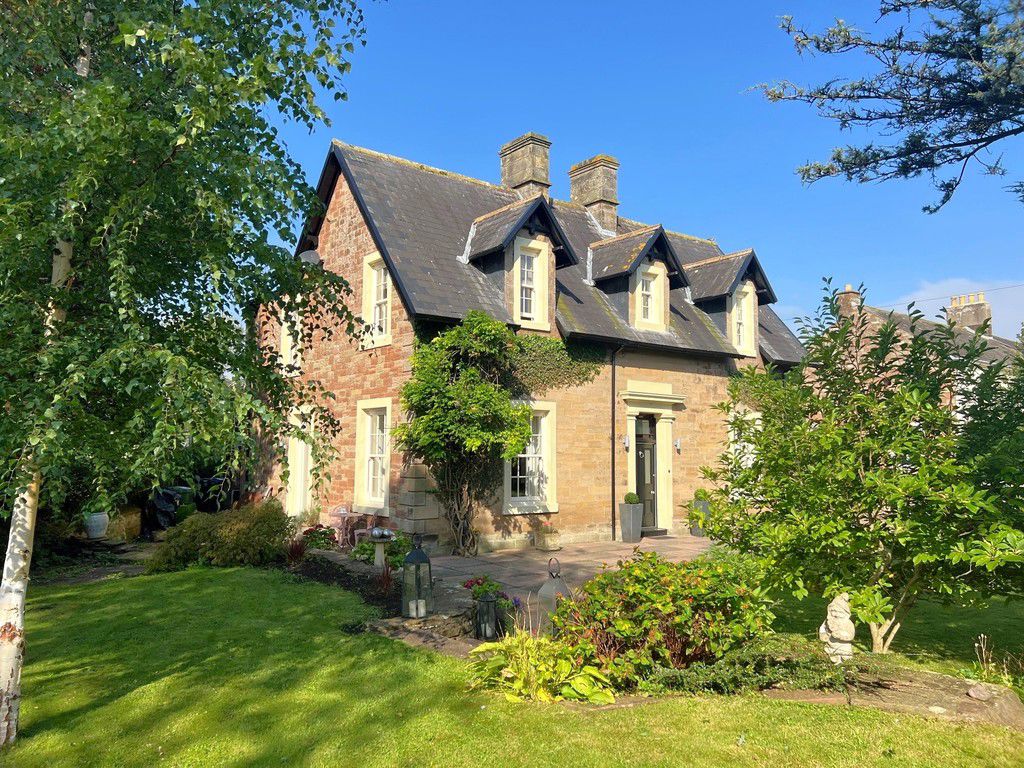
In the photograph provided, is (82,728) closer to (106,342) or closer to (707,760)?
(106,342)

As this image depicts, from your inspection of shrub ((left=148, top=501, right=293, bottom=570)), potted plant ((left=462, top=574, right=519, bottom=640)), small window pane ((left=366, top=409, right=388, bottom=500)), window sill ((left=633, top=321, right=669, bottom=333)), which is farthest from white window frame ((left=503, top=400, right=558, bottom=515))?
potted plant ((left=462, top=574, right=519, bottom=640))

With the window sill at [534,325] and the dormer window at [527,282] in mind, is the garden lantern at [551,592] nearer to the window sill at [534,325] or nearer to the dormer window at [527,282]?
the window sill at [534,325]

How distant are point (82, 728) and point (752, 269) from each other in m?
18.5

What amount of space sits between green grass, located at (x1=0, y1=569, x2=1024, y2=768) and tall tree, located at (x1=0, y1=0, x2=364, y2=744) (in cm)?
90

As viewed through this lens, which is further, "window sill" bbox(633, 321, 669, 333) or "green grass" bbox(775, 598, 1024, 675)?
"window sill" bbox(633, 321, 669, 333)

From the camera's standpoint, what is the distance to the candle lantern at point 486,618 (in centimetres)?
776

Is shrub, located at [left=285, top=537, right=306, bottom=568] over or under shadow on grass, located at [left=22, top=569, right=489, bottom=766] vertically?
over

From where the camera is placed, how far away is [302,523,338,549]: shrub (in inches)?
560

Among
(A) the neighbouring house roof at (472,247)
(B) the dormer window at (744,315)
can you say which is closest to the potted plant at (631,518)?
(A) the neighbouring house roof at (472,247)

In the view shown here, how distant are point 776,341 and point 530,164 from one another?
8.92 meters

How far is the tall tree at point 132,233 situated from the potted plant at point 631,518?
1125 centimetres

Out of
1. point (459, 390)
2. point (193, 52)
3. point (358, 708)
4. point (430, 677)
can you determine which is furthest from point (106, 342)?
point (459, 390)

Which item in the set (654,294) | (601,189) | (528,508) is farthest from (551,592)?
(601,189)

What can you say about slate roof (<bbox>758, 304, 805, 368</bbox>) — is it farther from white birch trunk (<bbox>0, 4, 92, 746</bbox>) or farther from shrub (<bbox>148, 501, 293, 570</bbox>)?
white birch trunk (<bbox>0, 4, 92, 746</bbox>)
